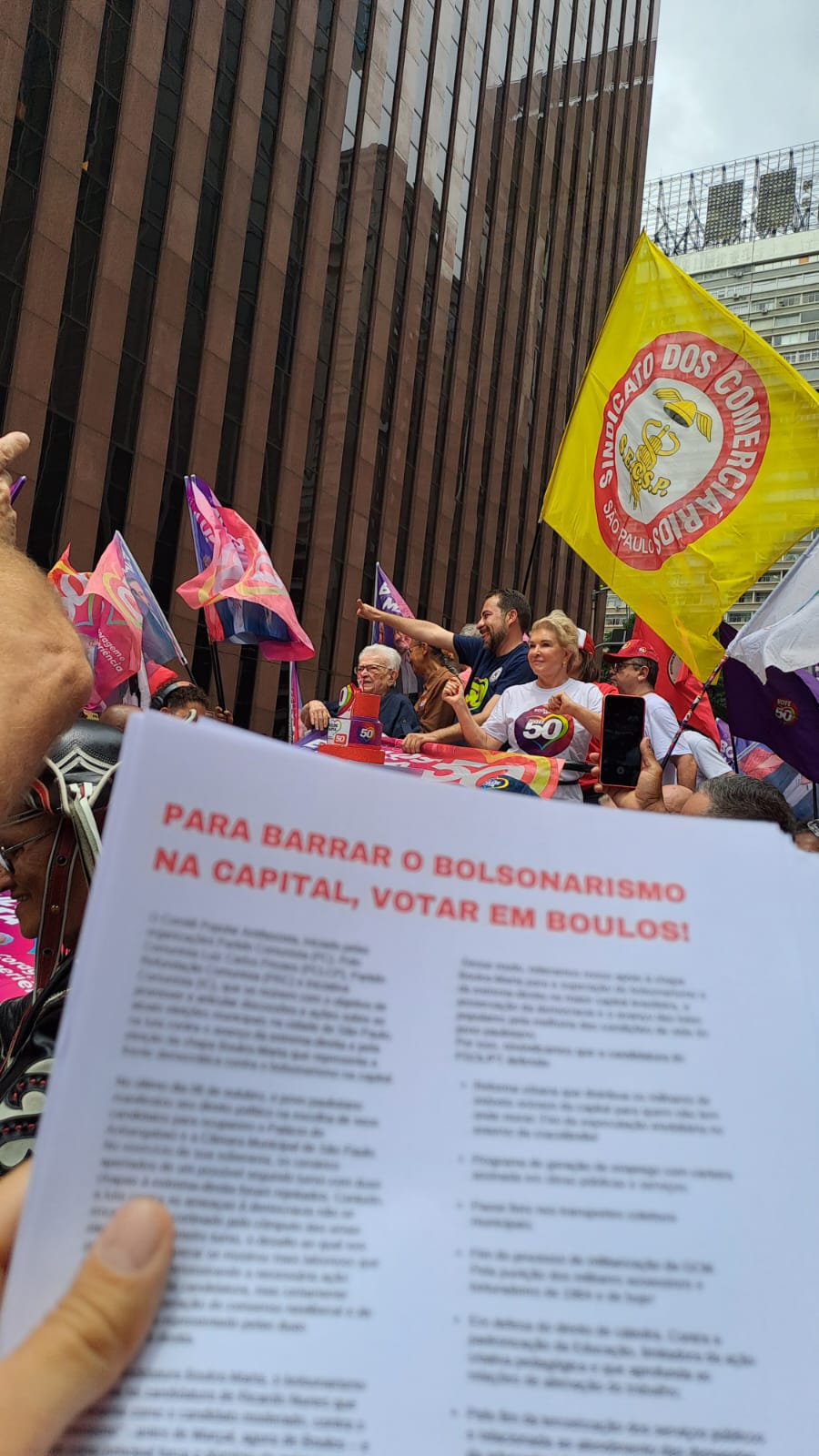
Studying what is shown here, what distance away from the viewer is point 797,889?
813 mm

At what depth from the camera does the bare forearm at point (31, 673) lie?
45.9 inches

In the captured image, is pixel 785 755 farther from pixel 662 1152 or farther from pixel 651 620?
pixel 662 1152

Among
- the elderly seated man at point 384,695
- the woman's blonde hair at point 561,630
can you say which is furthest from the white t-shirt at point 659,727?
the elderly seated man at point 384,695

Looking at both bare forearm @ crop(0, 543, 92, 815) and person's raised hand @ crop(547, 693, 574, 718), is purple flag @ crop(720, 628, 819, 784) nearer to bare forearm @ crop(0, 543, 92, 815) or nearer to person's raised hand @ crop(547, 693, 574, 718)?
person's raised hand @ crop(547, 693, 574, 718)

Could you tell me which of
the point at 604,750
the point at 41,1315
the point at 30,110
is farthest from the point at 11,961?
the point at 30,110

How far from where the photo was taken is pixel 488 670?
18.7 ft

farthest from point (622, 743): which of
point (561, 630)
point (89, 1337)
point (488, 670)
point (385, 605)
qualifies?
point (385, 605)

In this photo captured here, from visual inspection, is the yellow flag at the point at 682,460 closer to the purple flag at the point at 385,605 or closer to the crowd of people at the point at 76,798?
the crowd of people at the point at 76,798

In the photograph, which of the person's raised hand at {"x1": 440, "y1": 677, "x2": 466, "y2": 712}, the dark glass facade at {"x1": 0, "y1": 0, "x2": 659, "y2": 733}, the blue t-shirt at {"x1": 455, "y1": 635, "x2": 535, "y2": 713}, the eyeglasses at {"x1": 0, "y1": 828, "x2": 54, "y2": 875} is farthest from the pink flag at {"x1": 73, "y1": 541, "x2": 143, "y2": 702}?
the dark glass facade at {"x1": 0, "y1": 0, "x2": 659, "y2": 733}

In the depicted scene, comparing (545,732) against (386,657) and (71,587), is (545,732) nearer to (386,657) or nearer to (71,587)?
(386,657)

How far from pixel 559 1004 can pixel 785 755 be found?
4621 millimetres

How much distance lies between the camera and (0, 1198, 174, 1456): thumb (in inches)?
24.9

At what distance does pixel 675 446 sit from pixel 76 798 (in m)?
4.74

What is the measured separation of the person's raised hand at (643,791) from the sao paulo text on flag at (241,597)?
3613 mm
